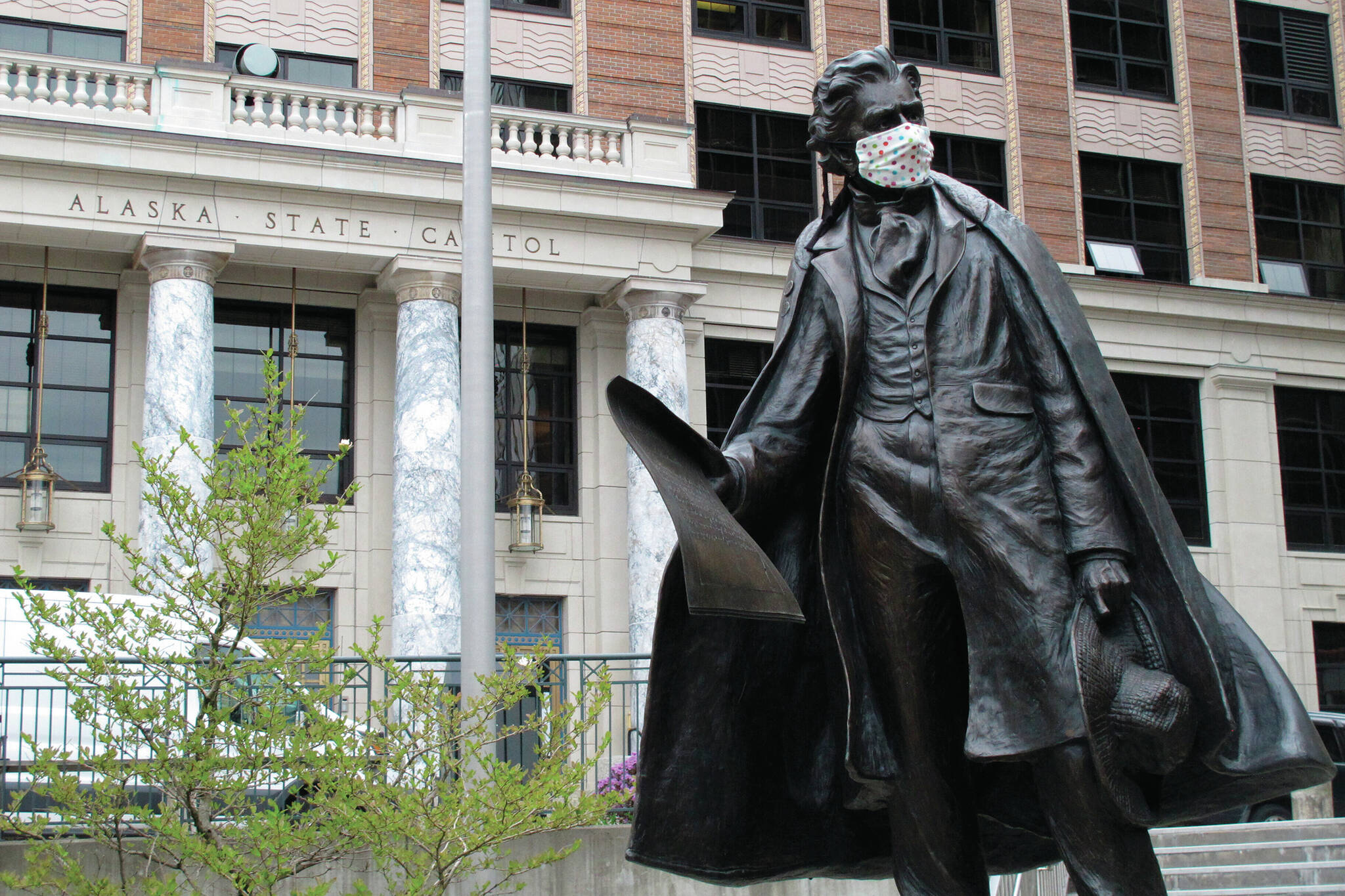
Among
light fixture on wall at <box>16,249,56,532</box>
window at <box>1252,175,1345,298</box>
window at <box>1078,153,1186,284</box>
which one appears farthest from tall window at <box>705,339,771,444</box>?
window at <box>1252,175,1345,298</box>

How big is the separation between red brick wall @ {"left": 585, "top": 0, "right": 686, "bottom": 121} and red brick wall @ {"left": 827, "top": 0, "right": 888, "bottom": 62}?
3.14m

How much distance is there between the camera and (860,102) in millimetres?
4598

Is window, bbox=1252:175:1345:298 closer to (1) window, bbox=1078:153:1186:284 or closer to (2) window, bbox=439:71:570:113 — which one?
(1) window, bbox=1078:153:1186:284

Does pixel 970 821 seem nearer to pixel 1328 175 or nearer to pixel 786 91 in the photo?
pixel 786 91

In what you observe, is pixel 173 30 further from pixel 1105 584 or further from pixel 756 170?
pixel 1105 584

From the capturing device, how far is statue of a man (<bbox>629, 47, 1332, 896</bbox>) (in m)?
3.95

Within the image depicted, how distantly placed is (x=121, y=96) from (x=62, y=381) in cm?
456

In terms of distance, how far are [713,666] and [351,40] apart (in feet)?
78.9

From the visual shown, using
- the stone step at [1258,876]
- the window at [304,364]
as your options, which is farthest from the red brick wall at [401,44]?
the stone step at [1258,876]

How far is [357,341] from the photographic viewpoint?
25.8m

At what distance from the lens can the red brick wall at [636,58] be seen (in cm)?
2773

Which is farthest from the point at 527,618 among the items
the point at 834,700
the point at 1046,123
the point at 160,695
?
the point at 834,700

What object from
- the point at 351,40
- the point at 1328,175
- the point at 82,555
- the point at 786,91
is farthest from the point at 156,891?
the point at 1328,175

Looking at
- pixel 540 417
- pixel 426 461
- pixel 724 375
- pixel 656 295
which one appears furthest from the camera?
pixel 724 375
